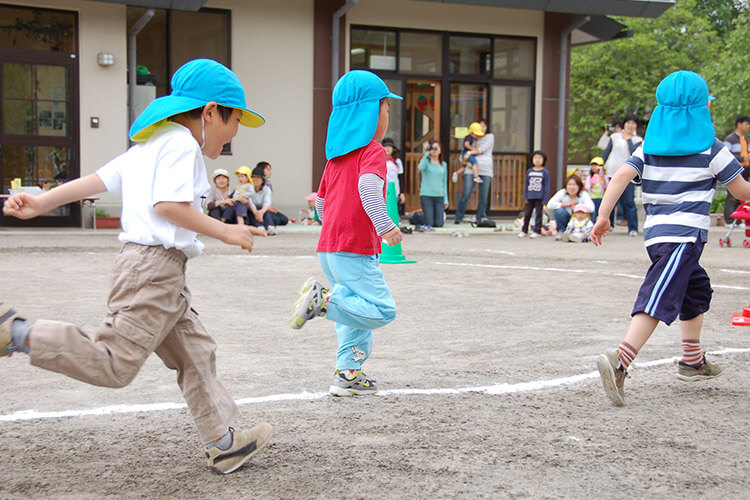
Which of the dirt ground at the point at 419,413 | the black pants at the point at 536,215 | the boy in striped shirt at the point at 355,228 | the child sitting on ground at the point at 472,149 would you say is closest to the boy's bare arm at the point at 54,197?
the dirt ground at the point at 419,413

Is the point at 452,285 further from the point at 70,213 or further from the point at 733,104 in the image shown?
the point at 733,104

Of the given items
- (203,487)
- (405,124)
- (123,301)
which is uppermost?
(405,124)

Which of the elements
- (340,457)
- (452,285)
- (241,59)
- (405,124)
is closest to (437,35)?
(405,124)

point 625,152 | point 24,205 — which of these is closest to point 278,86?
point 625,152

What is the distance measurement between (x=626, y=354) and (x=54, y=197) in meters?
2.89

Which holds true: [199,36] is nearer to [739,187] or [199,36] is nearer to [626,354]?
[739,187]

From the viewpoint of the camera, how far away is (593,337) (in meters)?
6.04

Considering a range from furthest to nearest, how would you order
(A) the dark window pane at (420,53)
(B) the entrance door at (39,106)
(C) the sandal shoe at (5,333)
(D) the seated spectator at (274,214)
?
Answer: (A) the dark window pane at (420,53) → (D) the seated spectator at (274,214) → (B) the entrance door at (39,106) → (C) the sandal shoe at (5,333)

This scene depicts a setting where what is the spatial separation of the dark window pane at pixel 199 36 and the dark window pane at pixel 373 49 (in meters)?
2.70

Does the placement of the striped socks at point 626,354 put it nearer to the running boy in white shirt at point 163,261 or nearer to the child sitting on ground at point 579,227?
the running boy in white shirt at point 163,261

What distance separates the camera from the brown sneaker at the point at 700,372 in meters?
4.85

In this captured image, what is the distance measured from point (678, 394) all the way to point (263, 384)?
2245mm

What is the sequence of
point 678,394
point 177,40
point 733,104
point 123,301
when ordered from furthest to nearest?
point 733,104, point 177,40, point 678,394, point 123,301

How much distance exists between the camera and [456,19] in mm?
18391
